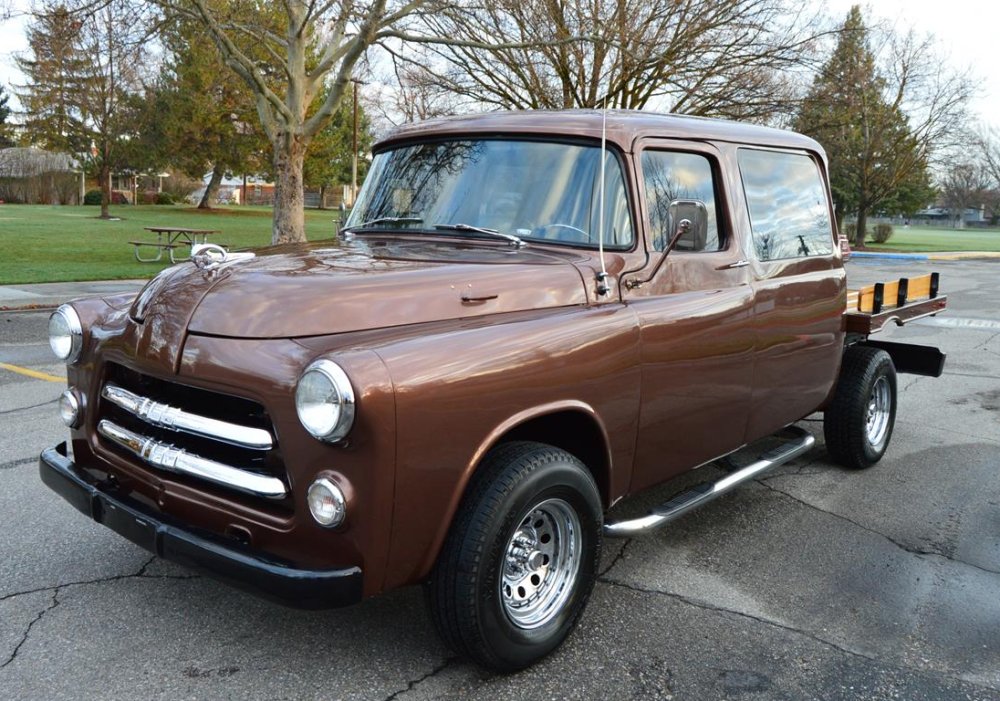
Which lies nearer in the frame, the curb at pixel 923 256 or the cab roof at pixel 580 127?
the cab roof at pixel 580 127

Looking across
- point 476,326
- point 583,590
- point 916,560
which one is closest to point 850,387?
point 916,560

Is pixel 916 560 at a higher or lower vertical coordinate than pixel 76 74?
lower

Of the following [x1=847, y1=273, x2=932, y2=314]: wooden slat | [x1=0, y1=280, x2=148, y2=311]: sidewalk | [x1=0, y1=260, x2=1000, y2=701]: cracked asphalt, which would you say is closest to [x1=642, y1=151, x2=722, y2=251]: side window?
[x1=0, y1=260, x2=1000, y2=701]: cracked asphalt

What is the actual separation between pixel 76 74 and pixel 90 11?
39304 millimetres

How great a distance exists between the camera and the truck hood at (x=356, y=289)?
2.96 metres

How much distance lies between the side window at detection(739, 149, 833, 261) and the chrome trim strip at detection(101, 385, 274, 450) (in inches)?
109

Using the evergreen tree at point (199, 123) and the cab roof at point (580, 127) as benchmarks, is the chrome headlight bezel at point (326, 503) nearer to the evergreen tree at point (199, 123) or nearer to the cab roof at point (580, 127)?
the cab roof at point (580, 127)

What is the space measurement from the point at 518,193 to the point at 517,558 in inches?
62.2

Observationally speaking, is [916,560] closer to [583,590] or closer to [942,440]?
[583,590]

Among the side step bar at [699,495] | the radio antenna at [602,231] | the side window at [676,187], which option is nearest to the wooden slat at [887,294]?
the side step bar at [699,495]

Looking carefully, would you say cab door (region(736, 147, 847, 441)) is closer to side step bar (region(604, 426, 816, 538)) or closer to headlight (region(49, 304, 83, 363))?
side step bar (region(604, 426, 816, 538))

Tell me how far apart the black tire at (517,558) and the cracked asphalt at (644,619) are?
166 mm

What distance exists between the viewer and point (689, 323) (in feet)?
12.6

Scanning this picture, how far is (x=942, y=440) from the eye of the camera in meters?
6.60
